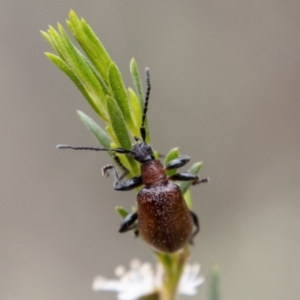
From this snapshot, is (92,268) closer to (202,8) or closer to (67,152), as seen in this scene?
(67,152)

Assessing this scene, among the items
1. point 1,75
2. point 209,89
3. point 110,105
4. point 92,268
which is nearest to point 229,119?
point 209,89

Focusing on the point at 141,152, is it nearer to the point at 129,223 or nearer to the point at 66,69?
the point at 129,223

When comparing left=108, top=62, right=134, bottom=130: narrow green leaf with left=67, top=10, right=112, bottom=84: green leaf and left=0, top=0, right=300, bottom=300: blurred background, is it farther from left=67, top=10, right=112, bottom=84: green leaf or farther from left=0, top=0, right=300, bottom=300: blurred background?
left=0, top=0, right=300, bottom=300: blurred background

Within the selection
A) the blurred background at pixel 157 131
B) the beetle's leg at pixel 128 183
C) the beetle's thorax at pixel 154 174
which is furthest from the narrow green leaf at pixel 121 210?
the blurred background at pixel 157 131

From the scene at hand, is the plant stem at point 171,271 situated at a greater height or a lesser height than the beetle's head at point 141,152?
lesser

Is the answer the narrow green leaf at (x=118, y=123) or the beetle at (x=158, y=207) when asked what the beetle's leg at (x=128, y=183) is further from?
the narrow green leaf at (x=118, y=123)
